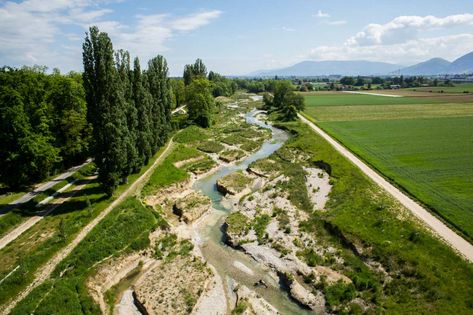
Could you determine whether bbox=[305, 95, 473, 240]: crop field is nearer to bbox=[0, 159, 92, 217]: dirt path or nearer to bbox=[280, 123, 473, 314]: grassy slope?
bbox=[280, 123, 473, 314]: grassy slope

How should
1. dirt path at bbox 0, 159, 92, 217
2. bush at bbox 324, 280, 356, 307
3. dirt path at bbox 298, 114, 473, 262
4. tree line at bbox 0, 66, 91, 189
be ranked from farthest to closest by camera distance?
tree line at bbox 0, 66, 91, 189
dirt path at bbox 0, 159, 92, 217
dirt path at bbox 298, 114, 473, 262
bush at bbox 324, 280, 356, 307

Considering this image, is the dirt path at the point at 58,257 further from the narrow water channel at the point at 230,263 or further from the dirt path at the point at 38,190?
the narrow water channel at the point at 230,263

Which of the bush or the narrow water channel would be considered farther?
the narrow water channel

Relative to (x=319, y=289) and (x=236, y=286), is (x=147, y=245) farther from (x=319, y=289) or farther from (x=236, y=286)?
(x=319, y=289)

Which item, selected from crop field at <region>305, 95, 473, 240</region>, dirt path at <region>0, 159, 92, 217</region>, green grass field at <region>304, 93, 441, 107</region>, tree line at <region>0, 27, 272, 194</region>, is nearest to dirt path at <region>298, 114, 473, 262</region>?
crop field at <region>305, 95, 473, 240</region>

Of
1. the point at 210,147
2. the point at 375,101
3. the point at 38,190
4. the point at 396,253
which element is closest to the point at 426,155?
the point at 396,253

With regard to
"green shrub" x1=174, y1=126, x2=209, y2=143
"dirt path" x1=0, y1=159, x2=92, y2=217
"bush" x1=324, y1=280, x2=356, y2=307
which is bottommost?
"bush" x1=324, y1=280, x2=356, y2=307

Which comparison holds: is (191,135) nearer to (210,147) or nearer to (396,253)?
(210,147)

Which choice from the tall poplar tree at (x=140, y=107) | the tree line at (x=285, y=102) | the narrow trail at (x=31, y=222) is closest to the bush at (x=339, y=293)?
the narrow trail at (x=31, y=222)
